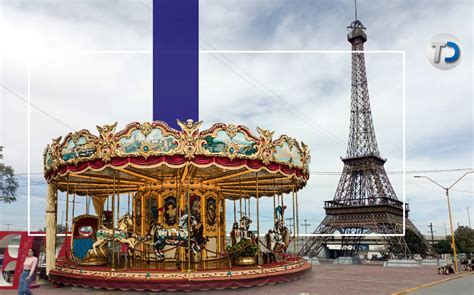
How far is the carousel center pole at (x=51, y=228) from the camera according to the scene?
15461mm

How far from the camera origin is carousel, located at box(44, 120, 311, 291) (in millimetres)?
13539

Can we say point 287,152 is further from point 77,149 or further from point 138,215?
point 77,149

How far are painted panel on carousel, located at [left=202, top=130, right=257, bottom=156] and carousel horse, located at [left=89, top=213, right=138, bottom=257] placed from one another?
448 centimetres

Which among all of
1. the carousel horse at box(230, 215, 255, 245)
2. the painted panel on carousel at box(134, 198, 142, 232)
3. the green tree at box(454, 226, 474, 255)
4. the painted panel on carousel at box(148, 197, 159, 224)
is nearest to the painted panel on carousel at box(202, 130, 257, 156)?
the carousel horse at box(230, 215, 255, 245)

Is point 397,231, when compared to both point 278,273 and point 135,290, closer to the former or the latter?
point 278,273

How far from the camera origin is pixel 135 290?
500 inches

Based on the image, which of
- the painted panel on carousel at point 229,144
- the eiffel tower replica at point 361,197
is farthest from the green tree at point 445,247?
the painted panel on carousel at point 229,144

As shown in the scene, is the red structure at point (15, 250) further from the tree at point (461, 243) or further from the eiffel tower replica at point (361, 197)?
the tree at point (461, 243)

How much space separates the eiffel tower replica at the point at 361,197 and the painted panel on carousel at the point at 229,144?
3096cm

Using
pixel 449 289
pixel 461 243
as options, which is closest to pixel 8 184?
pixel 449 289

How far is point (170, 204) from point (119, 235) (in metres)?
2.84

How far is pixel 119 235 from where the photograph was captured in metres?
15.2

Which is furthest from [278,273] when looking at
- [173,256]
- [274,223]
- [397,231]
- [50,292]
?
[397,231]

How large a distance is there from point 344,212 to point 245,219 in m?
34.5
